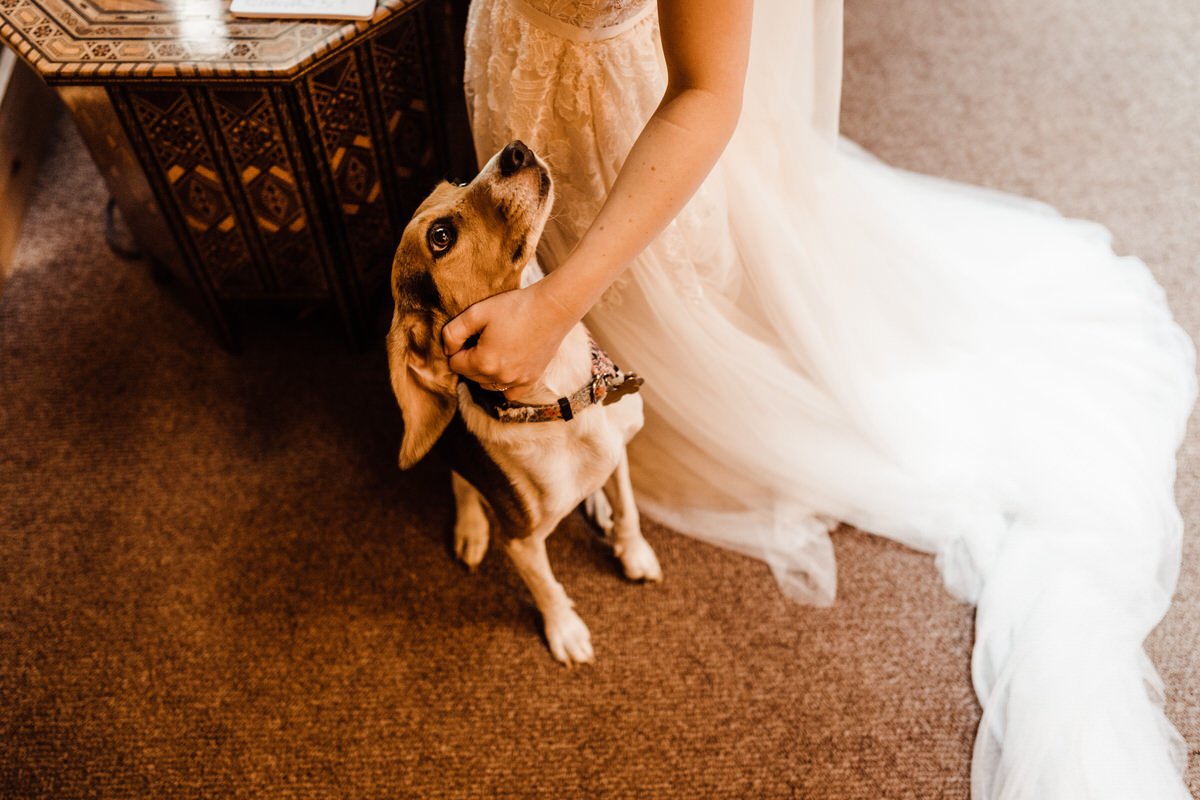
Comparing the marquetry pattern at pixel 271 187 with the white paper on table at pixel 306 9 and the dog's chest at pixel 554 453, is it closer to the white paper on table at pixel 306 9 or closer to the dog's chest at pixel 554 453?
the white paper on table at pixel 306 9

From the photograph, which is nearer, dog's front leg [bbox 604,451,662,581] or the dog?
the dog

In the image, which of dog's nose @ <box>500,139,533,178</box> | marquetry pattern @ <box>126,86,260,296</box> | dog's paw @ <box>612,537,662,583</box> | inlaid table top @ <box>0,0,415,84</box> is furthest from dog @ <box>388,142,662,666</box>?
marquetry pattern @ <box>126,86,260,296</box>

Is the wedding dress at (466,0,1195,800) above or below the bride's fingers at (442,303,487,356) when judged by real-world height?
below

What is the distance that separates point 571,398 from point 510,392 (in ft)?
0.29

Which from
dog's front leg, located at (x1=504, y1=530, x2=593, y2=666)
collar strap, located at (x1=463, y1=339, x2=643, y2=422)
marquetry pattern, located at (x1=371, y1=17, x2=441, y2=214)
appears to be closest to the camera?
collar strap, located at (x1=463, y1=339, x2=643, y2=422)

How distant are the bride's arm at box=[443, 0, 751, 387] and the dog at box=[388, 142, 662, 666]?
6 cm

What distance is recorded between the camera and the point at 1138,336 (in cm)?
172

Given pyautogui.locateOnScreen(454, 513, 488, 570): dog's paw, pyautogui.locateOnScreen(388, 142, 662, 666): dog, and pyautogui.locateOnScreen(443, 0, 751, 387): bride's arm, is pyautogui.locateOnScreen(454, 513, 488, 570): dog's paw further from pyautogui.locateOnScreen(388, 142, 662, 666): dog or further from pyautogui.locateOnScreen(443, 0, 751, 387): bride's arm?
pyautogui.locateOnScreen(443, 0, 751, 387): bride's arm

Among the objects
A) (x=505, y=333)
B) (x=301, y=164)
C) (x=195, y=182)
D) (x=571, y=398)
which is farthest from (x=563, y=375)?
(x=195, y=182)

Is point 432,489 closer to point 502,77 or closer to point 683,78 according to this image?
point 502,77

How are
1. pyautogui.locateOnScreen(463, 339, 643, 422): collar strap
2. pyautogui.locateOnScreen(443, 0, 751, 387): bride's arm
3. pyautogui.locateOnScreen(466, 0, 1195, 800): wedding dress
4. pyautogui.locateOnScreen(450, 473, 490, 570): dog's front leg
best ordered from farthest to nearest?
pyautogui.locateOnScreen(450, 473, 490, 570): dog's front leg, pyautogui.locateOnScreen(466, 0, 1195, 800): wedding dress, pyautogui.locateOnScreen(463, 339, 643, 422): collar strap, pyautogui.locateOnScreen(443, 0, 751, 387): bride's arm

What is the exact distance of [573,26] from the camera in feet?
3.72

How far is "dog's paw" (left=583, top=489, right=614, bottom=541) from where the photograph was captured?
166 centimetres

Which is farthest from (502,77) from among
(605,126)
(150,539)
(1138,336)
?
(1138,336)
